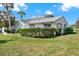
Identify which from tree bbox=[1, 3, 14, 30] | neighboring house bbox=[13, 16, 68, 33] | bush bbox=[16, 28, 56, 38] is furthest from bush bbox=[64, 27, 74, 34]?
tree bbox=[1, 3, 14, 30]

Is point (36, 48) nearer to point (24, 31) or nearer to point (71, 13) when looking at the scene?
point (24, 31)

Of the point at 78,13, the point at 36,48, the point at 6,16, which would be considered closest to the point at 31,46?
the point at 36,48

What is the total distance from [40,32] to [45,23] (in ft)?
0.54

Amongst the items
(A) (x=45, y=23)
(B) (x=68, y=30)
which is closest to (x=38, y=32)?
(A) (x=45, y=23)

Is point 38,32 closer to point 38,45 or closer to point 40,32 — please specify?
point 40,32

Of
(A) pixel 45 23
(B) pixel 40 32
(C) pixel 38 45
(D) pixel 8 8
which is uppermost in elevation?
(D) pixel 8 8

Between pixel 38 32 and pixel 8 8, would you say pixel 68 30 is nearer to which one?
pixel 38 32

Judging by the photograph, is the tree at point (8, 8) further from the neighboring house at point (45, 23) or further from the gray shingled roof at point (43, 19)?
the gray shingled roof at point (43, 19)

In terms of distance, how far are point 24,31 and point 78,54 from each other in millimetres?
783

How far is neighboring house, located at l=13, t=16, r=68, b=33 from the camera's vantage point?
3.43 m

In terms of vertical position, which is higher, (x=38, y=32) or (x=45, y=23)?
(x=45, y=23)

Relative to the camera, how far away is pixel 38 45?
11.3 feet

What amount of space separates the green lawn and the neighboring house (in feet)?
0.49

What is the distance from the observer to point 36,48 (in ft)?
11.2
